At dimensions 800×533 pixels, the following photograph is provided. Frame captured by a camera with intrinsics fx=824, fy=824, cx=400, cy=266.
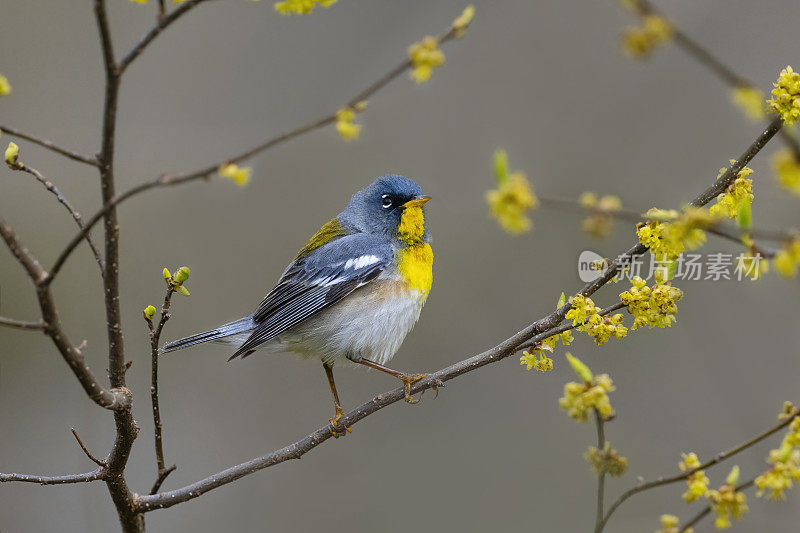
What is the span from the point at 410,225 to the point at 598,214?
8.68ft

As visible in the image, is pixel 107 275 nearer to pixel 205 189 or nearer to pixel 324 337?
pixel 324 337

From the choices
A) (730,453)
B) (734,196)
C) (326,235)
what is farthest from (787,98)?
(326,235)

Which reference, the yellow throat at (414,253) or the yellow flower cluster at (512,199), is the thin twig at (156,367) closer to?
the yellow flower cluster at (512,199)

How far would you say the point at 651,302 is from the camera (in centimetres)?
200

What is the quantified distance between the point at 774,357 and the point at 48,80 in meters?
6.17

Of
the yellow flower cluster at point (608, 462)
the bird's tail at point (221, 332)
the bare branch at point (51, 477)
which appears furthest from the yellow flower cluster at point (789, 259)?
the bird's tail at point (221, 332)

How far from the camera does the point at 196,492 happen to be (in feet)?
8.11

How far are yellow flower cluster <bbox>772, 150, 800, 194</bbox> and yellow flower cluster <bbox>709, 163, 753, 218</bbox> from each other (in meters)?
0.73

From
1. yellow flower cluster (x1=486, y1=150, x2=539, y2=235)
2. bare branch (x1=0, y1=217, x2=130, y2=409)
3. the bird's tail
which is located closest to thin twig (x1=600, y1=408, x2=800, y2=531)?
yellow flower cluster (x1=486, y1=150, x2=539, y2=235)

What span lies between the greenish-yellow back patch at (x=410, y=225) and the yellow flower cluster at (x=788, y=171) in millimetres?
2843

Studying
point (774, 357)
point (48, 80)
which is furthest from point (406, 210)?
point (48, 80)

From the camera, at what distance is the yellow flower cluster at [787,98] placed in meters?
1.71

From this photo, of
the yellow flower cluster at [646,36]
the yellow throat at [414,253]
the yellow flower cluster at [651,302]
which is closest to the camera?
the yellow flower cluster at [646,36]

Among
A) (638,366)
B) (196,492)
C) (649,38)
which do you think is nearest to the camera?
(649,38)
